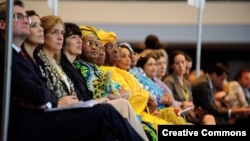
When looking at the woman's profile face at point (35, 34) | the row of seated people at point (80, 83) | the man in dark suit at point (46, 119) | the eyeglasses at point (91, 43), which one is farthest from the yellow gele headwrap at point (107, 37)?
the man in dark suit at point (46, 119)

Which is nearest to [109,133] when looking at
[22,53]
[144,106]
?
[22,53]

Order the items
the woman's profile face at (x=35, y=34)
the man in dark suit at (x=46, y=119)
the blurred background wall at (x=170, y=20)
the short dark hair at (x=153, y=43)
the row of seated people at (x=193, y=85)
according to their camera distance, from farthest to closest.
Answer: the blurred background wall at (x=170, y=20)
the short dark hair at (x=153, y=43)
the row of seated people at (x=193, y=85)
the woman's profile face at (x=35, y=34)
the man in dark suit at (x=46, y=119)

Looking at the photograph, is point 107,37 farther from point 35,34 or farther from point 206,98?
point 206,98

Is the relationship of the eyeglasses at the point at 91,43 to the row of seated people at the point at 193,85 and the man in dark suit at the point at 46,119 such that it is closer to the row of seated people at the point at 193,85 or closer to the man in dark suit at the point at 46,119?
the man in dark suit at the point at 46,119

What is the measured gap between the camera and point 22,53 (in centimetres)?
512

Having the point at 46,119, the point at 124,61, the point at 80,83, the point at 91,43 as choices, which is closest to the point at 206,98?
the point at 124,61

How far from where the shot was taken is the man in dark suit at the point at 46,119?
4851 mm

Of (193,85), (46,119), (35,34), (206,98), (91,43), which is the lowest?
(206,98)

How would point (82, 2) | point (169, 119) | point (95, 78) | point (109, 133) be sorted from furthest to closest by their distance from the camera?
point (82, 2), point (169, 119), point (95, 78), point (109, 133)

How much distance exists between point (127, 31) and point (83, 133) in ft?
31.9

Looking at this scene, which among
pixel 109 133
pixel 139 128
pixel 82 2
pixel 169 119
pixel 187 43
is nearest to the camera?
pixel 109 133

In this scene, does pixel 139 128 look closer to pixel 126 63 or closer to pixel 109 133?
pixel 109 133

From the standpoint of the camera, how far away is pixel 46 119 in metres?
4.93

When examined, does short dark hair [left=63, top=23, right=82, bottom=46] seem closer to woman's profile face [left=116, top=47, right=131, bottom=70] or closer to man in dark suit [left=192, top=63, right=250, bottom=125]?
woman's profile face [left=116, top=47, right=131, bottom=70]
